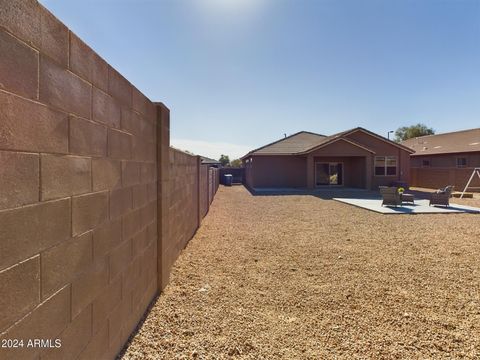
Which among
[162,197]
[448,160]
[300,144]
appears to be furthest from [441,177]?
[162,197]

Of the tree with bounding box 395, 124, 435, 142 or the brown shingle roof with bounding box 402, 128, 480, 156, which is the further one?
the tree with bounding box 395, 124, 435, 142

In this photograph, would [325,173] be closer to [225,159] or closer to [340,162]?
[340,162]

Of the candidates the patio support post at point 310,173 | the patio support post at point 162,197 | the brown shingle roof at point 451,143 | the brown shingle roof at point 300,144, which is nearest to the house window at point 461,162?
the brown shingle roof at point 451,143

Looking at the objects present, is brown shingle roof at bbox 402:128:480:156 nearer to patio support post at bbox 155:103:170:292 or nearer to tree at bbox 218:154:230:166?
patio support post at bbox 155:103:170:292

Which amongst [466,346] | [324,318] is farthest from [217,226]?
[466,346]

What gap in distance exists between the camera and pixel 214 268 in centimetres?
556

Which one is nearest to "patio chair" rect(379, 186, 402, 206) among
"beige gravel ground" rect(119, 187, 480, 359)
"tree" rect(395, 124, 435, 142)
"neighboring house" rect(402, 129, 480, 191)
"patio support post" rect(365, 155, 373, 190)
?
"beige gravel ground" rect(119, 187, 480, 359)

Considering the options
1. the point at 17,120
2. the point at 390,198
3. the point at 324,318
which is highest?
the point at 17,120

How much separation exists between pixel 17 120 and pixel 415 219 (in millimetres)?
12230

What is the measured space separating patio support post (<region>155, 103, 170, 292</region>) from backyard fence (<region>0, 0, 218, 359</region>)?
2.60 feet

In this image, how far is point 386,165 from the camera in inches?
953

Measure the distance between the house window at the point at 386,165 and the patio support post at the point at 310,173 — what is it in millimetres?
5668

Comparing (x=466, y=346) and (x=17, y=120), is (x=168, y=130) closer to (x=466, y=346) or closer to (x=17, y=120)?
(x=17, y=120)

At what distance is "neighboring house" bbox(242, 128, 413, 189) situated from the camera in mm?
22703
